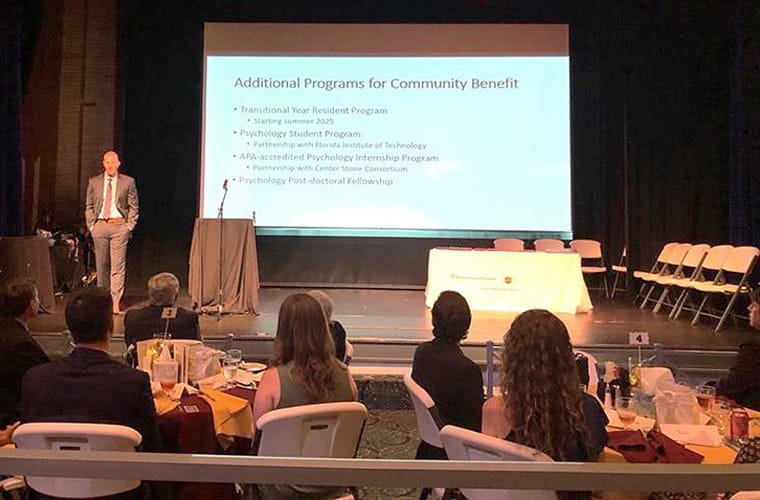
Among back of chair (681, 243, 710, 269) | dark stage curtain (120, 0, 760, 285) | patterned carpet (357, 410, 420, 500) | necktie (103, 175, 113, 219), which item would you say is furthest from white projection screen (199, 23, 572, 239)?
patterned carpet (357, 410, 420, 500)

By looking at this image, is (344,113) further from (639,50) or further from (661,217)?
(661,217)

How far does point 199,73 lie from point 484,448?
303 inches

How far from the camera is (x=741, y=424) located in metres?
1.82

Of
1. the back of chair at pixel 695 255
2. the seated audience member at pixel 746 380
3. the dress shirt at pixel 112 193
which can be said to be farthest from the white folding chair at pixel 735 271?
the dress shirt at pixel 112 193

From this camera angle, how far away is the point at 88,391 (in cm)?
160

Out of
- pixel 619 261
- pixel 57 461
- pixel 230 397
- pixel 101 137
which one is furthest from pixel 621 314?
pixel 101 137

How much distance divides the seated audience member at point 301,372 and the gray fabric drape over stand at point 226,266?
3.71 m

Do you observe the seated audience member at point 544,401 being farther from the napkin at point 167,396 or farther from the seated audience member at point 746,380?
the seated audience member at point 746,380

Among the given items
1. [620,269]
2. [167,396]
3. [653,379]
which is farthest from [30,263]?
[620,269]

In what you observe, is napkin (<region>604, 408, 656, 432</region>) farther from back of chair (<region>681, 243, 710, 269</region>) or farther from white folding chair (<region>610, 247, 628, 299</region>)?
white folding chair (<region>610, 247, 628, 299</region>)

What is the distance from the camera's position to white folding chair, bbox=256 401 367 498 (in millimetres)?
1669

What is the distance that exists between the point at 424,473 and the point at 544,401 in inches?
31.0

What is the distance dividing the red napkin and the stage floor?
2.77m

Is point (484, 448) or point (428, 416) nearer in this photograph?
point (484, 448)
